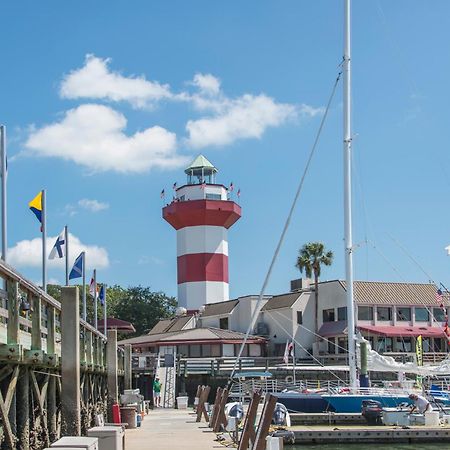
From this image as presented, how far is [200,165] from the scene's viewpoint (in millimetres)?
74500

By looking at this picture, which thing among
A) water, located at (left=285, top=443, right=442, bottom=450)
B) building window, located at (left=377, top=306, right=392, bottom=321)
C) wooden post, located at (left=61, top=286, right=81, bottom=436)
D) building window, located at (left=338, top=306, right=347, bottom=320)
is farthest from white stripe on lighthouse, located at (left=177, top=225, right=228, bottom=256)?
wooden post, located at (left=61, top=286, right=81, bottom=436)

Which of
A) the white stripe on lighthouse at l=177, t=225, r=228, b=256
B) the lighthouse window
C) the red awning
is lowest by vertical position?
the red awning

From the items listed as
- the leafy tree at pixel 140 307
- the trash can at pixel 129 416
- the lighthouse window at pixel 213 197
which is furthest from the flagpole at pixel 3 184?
the leafy tree at pixel 140 307

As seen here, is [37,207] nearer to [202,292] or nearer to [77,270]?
[77,270]

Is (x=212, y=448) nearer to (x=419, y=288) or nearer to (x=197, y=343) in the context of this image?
(x=197, y=343)

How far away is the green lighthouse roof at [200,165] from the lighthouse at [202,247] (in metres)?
4.19

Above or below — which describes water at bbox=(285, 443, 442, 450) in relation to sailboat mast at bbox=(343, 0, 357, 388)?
below

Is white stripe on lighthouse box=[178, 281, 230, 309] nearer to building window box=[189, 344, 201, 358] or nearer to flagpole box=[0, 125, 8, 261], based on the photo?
building window box=[189, 344, 201, 358]

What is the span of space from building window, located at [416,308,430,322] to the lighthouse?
1632cm

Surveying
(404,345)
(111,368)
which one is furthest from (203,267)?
(111,368)

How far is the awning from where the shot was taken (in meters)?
59.6

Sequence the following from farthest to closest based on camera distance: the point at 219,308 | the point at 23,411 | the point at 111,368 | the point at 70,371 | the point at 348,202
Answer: the point at 219,308, the point at 348,202, the point at 111,368, the point at 70,371, the point at 23,411

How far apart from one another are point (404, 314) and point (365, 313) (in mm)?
3433

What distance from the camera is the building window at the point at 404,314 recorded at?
62.5 m
